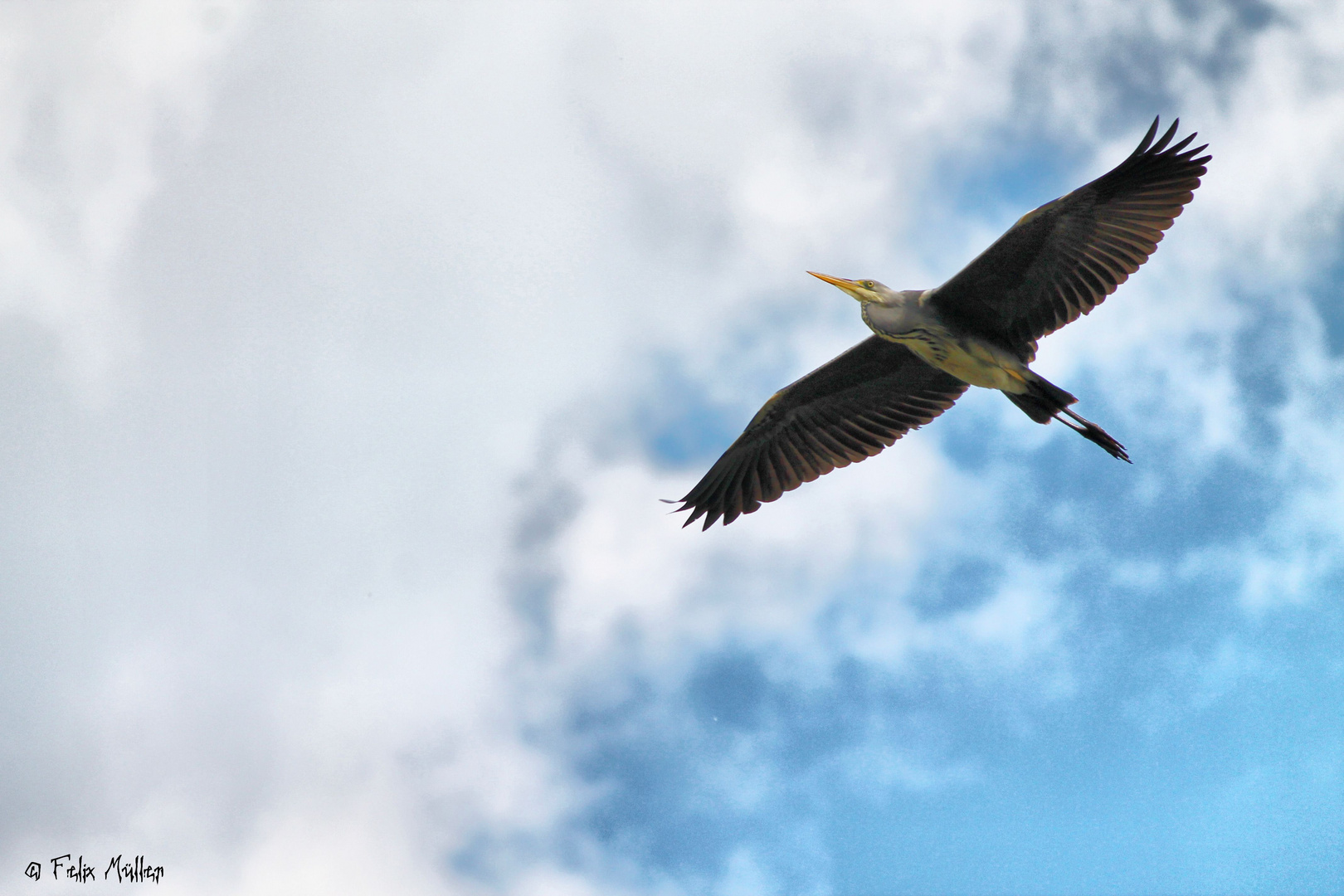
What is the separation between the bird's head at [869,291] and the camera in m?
10.4

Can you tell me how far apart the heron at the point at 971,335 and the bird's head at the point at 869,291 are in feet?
0.04

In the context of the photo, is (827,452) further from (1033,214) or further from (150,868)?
(150,868)

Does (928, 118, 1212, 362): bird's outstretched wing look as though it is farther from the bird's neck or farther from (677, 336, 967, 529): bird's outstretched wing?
(677, 336, 967, 529): bird's outstretched wing

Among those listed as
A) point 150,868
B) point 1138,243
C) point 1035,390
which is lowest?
point 150,868

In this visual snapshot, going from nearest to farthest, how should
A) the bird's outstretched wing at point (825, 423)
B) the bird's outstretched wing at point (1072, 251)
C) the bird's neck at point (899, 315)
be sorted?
the bird's outstretched wing at point (1072, 251), the bird's neck at point (899, 315), the bird's outstretched wing at point (825, 423)

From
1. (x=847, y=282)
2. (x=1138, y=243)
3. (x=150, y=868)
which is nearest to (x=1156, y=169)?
(x=1138, y=243)

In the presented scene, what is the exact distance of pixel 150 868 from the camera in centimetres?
1092

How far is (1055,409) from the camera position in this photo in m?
9.93

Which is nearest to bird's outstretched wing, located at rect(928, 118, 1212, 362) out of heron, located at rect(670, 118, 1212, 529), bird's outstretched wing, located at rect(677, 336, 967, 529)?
heron, located at rect(670, 118, 1212, 529)

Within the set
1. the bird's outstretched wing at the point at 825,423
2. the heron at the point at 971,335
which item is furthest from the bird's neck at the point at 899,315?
the bird's outstretched wing at the point at 825,423

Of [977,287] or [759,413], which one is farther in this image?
[759,413]

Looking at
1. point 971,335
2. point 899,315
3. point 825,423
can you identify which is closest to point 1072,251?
point 971,335

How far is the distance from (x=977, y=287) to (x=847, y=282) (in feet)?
4.07

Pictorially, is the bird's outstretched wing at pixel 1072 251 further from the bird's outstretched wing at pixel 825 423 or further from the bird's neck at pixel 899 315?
the bird's outstretched wing at pixel 825 423
